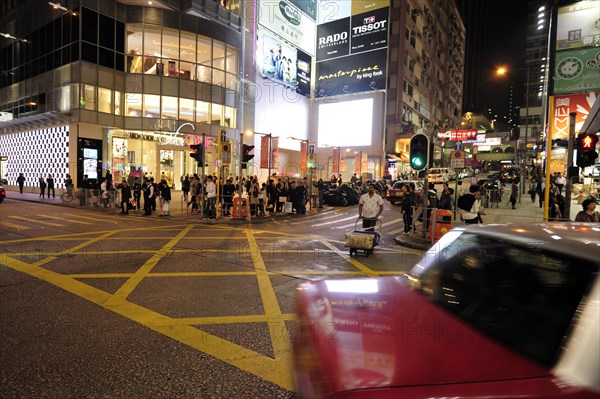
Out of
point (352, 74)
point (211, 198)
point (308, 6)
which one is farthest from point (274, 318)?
point (308, 6)

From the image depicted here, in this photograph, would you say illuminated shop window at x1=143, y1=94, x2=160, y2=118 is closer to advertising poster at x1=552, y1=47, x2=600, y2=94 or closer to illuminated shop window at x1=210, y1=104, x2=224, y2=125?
illuminated shop window at x1=210, y1=104, x2=224, y2=125

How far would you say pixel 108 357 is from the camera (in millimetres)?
3758

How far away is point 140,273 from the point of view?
702 cm

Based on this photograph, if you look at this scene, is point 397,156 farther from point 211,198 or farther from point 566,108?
point 211,198

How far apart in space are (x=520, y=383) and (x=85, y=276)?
6.98 metres

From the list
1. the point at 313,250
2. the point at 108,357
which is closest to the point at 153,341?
the point at 108,357

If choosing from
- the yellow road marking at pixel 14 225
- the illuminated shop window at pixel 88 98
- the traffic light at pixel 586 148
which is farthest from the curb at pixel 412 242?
the illuminated shop window at pixel 88 98

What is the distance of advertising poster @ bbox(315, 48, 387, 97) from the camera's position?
151 feet

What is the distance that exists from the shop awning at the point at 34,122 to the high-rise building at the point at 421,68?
111 ft

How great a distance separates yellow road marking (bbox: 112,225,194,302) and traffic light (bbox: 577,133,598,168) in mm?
10524

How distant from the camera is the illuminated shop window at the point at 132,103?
28.5 m

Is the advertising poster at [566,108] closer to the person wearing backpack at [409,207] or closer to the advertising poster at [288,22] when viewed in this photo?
the person wearing backpack at [409,207]

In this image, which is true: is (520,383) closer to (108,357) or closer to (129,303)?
(108,357)

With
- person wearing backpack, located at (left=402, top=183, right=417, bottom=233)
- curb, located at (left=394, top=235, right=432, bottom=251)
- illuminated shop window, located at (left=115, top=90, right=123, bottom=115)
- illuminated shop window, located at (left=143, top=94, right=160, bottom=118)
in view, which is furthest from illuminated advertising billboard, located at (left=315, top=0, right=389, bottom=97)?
curb, located at (left=394, top=235, right=432, bottom=251)
